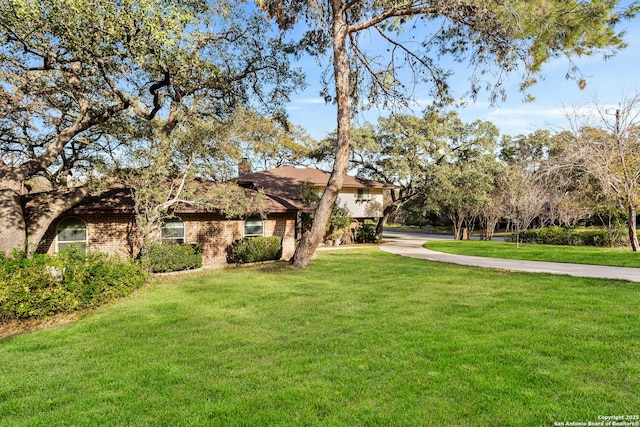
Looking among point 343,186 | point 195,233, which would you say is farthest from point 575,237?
point 195,233

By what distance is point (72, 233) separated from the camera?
40.5ft

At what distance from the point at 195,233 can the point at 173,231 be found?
89 cm

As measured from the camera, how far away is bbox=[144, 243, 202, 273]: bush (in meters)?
11.8

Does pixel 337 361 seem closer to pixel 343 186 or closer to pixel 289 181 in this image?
pixel 289 181

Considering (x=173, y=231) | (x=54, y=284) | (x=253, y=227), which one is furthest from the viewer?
(x=253, y=227)

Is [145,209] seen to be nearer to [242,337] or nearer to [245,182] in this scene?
[242,337]

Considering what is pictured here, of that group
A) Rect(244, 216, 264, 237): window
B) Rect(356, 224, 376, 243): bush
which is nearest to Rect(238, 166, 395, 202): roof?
Rect(356, 224, 376, 243): bush

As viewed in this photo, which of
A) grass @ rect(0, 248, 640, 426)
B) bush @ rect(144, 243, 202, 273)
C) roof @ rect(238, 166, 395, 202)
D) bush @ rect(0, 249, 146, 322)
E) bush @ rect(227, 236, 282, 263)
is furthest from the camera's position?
roof @ rect(238, 166, 395, 202)

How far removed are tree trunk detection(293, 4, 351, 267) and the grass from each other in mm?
5020

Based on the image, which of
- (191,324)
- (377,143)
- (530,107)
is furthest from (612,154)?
(191,324)

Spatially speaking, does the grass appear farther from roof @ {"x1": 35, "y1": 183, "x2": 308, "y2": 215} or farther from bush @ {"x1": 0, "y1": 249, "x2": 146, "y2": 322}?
roof @ {"x1": 35, "y1": 183, "x2": 308, "y2": 215}

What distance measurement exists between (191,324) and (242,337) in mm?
1361

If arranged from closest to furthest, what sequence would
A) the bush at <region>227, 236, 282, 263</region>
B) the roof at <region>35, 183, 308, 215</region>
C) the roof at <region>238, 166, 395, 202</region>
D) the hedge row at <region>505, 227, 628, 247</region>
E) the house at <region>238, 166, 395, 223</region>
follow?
the roof at <region>35, 183, 308, 215</region> → the bush at <region>227, 236, 282, 263</region> → the roof at <region>238, 166, 395, 202</region> → the hedge row at <region>505, 227, 628, 247</region> → the house at <region>238, 166, 395, 223</region>

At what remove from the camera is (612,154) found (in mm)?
15516
